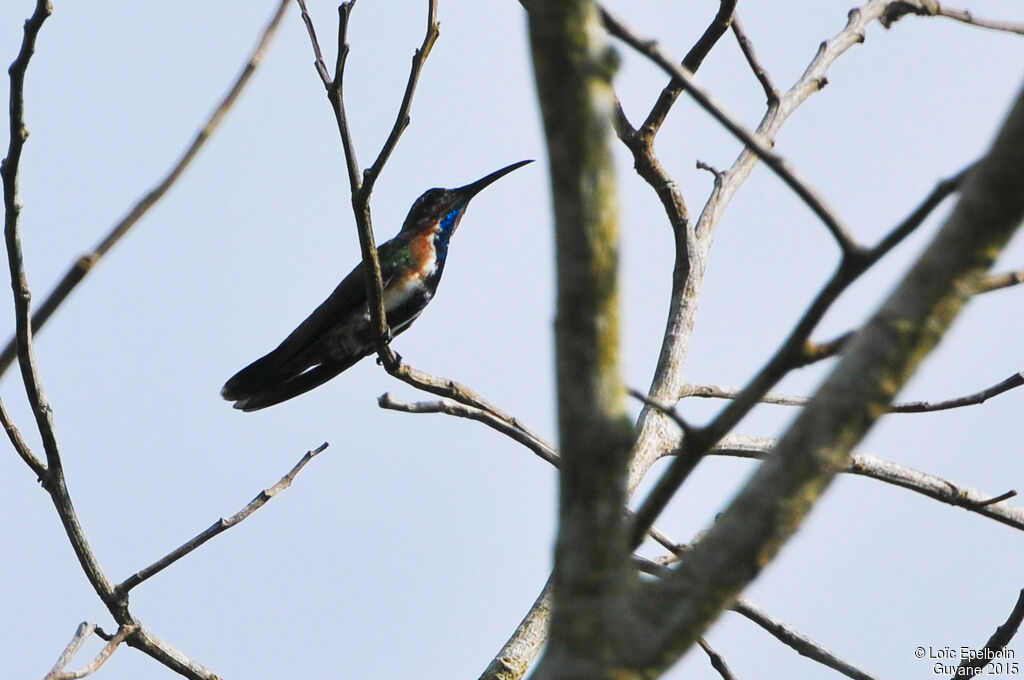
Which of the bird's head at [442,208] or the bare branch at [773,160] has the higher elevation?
the bird's head at [442,208]

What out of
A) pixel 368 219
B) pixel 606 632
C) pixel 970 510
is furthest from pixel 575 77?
pixel 970 510

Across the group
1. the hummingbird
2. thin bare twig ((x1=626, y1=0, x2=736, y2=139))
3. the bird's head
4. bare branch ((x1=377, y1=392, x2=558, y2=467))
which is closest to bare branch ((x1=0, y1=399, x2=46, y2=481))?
bare branch ((x1=377, y1=392, x2=558, y2=467))

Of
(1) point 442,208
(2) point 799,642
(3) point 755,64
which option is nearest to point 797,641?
(2) point 799,642

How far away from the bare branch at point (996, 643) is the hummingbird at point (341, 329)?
4.14m

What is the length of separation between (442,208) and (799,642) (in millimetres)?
4890

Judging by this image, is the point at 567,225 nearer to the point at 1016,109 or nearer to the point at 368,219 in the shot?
the point at 1016,109

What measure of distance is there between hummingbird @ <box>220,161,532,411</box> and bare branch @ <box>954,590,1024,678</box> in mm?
4136

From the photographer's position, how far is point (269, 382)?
689 cm

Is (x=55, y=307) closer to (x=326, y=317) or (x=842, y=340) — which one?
(x=842, y=340)

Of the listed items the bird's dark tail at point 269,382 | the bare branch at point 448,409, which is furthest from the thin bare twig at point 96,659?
the bird's dark tail at point 269,382

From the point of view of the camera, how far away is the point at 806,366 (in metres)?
1.73

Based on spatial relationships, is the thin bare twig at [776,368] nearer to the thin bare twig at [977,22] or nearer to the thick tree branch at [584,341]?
the thick tree branch at [584,341]

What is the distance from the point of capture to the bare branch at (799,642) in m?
3.24

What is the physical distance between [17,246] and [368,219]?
4.75 ft
